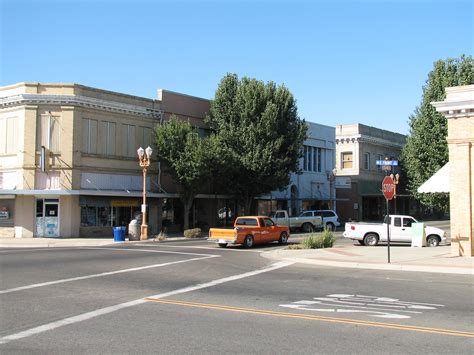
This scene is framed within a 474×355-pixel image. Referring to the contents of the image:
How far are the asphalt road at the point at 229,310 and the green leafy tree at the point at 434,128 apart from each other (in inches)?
585

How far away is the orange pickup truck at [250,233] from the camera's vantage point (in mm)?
24797

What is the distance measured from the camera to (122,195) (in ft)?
116

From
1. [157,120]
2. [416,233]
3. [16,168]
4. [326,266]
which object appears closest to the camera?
[326,266]

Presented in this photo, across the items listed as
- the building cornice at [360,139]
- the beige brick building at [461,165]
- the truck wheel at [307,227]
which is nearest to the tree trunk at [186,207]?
the truck wheel at [307,227]

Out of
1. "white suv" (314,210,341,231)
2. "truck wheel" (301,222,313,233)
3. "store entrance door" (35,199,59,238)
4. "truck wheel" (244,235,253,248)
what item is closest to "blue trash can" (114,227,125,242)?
"store entrance door" (35,199,59,238)

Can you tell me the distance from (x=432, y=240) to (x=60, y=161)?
22919 mm

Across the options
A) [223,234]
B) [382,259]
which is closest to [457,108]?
[382,259]

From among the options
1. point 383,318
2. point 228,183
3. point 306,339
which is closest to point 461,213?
point 383,318

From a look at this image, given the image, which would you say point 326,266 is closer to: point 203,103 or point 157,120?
point 157,120

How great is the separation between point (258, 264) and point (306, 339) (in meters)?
11.0

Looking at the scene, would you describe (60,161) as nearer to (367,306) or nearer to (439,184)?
(439,184)

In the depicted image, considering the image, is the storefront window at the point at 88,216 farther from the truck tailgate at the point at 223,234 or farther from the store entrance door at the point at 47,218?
the truck tailgate at the point at 223,234

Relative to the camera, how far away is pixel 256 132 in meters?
38.0

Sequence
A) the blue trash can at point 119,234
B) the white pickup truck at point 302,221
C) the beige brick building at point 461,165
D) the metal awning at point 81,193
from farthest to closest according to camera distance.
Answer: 1. the white pickup truck at point 302,221
2. the metal awning at point 81,193
3. the blue trash can at point 119,234
4. the beige brick building at point 461,165
